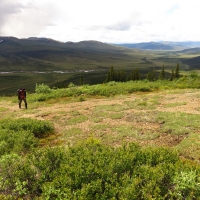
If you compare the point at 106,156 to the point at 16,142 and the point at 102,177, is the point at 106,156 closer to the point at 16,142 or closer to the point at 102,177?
the point at 102,177

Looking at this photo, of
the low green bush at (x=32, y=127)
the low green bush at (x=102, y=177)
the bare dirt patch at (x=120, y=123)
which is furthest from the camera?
the low green bush at (x=32, y=127)

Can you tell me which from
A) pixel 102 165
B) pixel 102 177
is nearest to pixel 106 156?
pixel 102 165

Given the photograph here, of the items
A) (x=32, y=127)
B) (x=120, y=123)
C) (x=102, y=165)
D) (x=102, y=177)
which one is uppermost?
(x=102, y=165)

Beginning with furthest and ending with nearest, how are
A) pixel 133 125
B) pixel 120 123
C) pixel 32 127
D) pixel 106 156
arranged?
pixel 120 123 → pixel 133 125 → pixel 32 127 → pixel 106 156

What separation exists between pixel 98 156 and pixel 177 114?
11745mm

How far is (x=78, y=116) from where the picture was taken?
21125mm

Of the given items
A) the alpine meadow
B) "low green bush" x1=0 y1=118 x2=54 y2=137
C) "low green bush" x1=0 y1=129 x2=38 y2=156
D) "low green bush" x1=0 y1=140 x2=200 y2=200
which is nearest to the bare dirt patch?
the alpine meadow

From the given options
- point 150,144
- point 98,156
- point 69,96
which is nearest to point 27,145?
point 98,156

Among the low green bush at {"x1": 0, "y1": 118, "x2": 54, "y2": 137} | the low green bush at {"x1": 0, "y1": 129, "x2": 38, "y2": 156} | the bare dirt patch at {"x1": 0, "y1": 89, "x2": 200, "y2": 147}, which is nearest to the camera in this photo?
the low green bush at {"x1": 0, "y1": 129, "x2": 38, "y2": 156}

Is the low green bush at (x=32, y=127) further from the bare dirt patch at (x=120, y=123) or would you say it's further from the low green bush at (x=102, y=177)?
the low green bush at (x=102, y=177)

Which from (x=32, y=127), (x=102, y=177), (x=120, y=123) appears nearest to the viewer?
(x=102, y=177)

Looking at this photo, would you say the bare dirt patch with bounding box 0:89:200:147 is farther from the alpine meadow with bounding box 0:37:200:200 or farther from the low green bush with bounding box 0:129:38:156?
the low green bush with bounding box 0:129:38:156

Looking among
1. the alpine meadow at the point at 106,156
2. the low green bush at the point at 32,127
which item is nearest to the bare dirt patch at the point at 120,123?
the alpine meadow at the point at 106,156

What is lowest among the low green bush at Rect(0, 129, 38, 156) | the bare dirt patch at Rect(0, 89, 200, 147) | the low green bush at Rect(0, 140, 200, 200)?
the bare dirt patch at Rect(0, 89, 200, 147)
